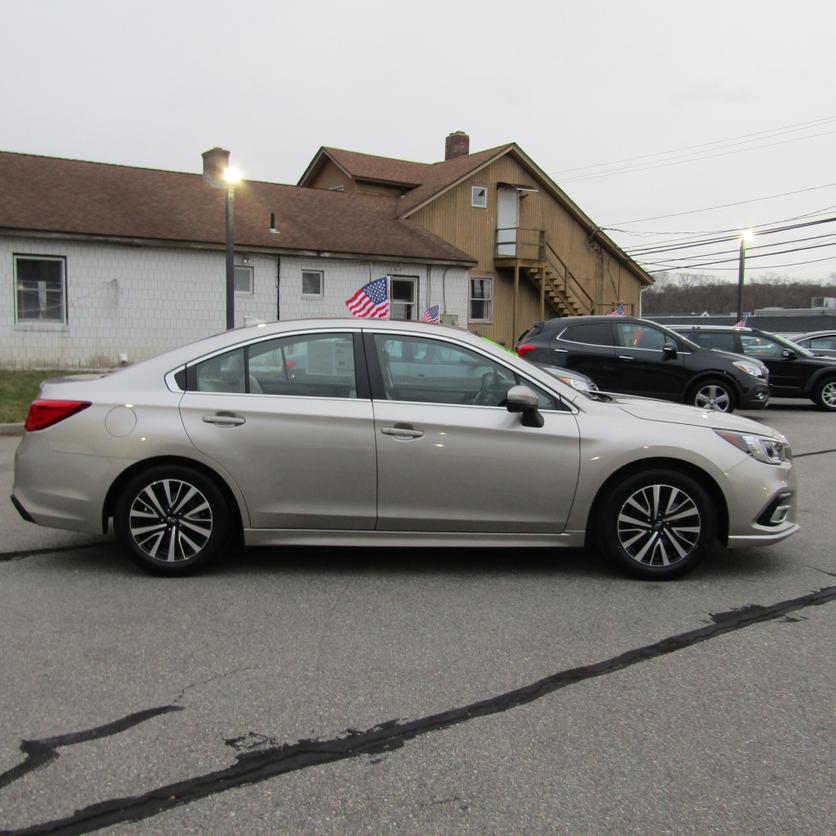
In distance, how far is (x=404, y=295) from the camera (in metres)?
26.4

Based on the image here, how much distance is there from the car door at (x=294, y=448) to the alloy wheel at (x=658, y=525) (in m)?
1.53

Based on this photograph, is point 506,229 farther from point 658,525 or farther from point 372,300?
point 658,525

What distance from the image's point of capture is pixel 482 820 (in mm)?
2668

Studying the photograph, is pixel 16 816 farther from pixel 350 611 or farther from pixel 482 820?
pixel 350 611

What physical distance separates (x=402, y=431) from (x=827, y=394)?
1383 centimetres

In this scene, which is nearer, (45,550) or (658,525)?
(658,525)

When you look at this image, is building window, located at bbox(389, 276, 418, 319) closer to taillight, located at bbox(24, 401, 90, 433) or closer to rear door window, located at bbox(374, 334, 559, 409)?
rear door window, located at bbox(374, 334, 559, 409)

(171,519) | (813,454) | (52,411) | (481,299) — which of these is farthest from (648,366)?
(481,299)

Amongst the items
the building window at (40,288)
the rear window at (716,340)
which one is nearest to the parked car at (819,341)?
the rear window at (716,340)

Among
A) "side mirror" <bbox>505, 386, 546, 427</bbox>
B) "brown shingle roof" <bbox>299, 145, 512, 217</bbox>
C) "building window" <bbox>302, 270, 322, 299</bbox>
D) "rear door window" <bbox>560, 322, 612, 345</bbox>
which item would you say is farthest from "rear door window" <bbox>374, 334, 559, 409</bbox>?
"brown shingle roof" <bbox>299, 145, 512, 217</bbox>

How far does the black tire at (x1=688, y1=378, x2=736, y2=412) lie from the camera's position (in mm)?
13477

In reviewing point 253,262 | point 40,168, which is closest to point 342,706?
point 253,262

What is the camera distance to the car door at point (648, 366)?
1374 cm

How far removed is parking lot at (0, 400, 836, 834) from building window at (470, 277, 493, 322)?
24.4m
